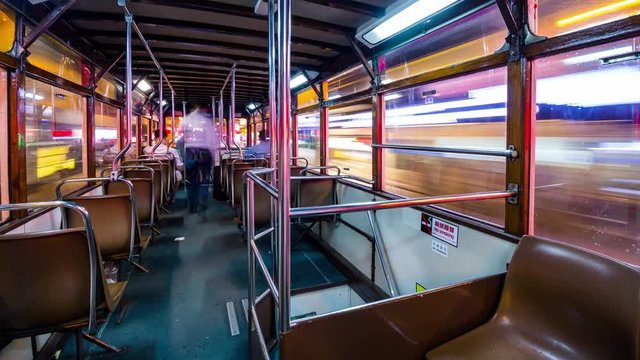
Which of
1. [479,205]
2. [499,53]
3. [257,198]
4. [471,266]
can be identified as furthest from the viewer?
[257,198]

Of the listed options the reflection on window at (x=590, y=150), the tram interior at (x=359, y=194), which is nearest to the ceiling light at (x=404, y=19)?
the tram interior at (x=359, y=194)

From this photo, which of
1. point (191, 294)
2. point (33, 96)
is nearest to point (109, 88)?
point (33, 96)

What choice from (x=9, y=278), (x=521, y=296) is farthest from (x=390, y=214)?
(x=9, y=278)

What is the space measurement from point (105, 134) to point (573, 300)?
236 inches

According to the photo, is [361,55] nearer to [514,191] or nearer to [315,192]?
[315,192]

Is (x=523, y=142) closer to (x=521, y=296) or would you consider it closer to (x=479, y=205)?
(x=479, y=205)

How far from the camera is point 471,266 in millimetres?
2328

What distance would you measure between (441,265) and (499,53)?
152 cm

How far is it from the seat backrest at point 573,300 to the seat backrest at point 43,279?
2023 mm

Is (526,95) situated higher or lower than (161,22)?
lower

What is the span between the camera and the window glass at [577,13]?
1.55 meters

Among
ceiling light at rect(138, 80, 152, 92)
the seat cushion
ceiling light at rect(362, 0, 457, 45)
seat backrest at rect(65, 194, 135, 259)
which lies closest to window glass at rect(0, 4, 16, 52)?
seat backrest at rect(65, 194, 135, 259)

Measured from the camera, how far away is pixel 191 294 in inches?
121

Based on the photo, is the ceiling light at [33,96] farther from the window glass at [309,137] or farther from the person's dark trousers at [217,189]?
the person's dark trousers at [217,189]
